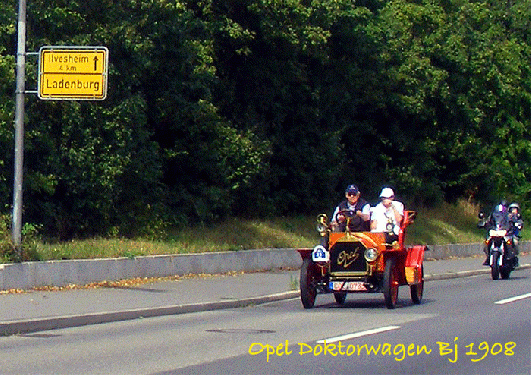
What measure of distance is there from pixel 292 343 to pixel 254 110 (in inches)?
700

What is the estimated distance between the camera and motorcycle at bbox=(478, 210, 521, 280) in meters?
25.5

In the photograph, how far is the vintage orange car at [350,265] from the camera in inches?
679

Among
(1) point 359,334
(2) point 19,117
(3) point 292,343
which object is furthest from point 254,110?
(3) point 292,343

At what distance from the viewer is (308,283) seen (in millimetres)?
17531

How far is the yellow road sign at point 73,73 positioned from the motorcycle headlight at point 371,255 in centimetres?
575

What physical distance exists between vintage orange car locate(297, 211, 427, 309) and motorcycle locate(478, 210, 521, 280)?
8.45 meters

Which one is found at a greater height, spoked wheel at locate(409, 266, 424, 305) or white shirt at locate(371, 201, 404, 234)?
white shirt at locate(371, 201, 404, 234)

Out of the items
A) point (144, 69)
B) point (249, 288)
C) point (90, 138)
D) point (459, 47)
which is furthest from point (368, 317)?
point (459, 47)

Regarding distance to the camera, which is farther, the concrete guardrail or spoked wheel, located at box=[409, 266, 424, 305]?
spoked wheel, located at box=[409, 266, 424, 305]

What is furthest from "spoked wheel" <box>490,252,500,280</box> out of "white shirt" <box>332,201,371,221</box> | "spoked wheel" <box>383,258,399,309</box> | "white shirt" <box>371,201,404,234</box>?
"spoked wheel" <box>383,258,399,309</box>

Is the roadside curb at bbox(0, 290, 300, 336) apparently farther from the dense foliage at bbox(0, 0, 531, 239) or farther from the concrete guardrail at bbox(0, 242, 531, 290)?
the dense foliage at bbox(0, 0, 531, 239)

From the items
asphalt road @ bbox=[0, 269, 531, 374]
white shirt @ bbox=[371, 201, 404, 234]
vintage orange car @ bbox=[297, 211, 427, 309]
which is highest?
white shirt @ bbox=[371, 201, 404, 234]

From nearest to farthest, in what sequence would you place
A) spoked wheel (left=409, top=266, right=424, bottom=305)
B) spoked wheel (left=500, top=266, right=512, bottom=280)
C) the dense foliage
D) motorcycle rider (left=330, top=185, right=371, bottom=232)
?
motorcycle rider (left=330, top=185, right=371, bottom=232)
spoked wheel (left=409, top=266, right=424, bottom=305)
the dense foliage
spoked wheel (left=500, top=266, right=512, bottom=280)

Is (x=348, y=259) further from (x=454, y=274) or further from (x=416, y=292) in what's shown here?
(x=454, y=274)
